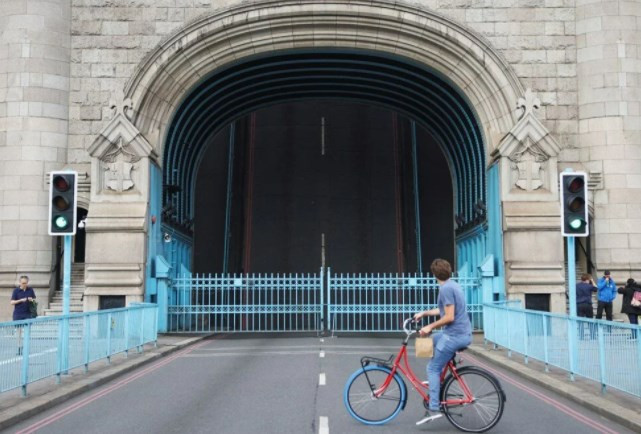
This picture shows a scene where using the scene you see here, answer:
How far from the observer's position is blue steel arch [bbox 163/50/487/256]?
2769cm

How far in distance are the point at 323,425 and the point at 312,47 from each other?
18370 mm

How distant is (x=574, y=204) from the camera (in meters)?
14.0

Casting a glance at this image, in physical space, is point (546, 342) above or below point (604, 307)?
below

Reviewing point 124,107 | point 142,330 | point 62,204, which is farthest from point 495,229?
point 62,204

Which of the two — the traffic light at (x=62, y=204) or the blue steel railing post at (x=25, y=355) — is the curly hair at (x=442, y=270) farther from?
the traffic light at (x=62, y=204)

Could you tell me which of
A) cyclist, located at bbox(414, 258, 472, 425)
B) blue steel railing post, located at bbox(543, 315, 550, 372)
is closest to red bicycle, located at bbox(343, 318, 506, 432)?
cyclist, located at bbox(414, 258, 472, 425)

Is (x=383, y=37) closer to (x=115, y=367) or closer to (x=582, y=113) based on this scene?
(x=582, y=113)

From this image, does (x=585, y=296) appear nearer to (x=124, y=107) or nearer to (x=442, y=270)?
(x=442, y=270)

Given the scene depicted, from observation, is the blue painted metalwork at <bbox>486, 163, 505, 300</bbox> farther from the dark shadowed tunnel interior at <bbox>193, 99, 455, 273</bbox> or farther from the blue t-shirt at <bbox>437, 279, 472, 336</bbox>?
the blue t-shirt at <bbox>437, 279, 472, 336</bbox>

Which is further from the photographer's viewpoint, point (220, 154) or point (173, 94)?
point (220, 154)

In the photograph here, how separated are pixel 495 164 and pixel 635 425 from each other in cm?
1640

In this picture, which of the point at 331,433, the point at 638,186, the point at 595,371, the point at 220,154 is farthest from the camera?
the point at 220,154

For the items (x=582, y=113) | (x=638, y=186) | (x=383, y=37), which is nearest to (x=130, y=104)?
(x=383, y=37)

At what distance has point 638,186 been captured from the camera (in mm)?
24703
